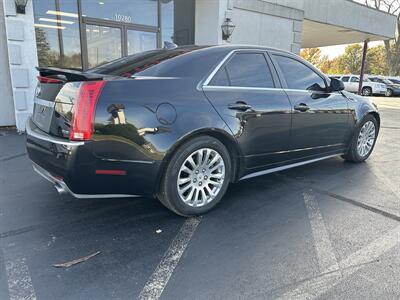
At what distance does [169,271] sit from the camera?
2.36m

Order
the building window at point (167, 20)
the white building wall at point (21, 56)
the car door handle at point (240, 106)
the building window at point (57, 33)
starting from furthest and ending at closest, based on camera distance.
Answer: the building window at point (167, 20), the building window at point (57, 33), the white building wall at point (21, 56), the car door handle at point (240, 106)

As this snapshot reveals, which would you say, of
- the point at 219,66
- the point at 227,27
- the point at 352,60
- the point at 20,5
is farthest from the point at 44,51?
the point at 352,60

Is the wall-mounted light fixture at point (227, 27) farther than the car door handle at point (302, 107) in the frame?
Yes

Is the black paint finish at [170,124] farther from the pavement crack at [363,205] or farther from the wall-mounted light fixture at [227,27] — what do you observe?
the wall-mounted light fixture at [227,27]

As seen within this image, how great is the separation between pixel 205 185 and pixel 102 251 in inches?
44.5

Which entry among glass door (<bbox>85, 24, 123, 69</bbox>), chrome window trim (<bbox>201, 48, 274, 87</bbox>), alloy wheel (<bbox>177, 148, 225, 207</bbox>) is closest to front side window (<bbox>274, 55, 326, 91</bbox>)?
chrome window trim (<bbox>201, 48, 274, 87</bbox>)

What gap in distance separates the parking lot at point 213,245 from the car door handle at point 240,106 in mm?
1020

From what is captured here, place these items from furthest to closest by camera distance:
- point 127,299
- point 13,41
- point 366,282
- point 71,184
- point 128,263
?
point 13,41
point 71,184
point 128,263
point 366,282
point 127,299

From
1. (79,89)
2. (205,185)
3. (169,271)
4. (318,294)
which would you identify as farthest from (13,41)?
(318,294)

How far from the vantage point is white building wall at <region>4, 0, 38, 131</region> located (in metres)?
6.43

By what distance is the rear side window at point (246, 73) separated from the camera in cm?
326

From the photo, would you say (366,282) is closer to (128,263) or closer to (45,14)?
(128,263)

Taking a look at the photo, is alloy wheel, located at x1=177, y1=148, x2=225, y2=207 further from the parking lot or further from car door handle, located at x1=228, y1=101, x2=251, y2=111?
car door handle, located at x1=228, y1=101, x2=251, y2=111

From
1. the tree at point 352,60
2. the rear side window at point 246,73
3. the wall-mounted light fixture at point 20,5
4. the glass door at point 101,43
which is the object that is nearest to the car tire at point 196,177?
the rear side window at point 246,73
